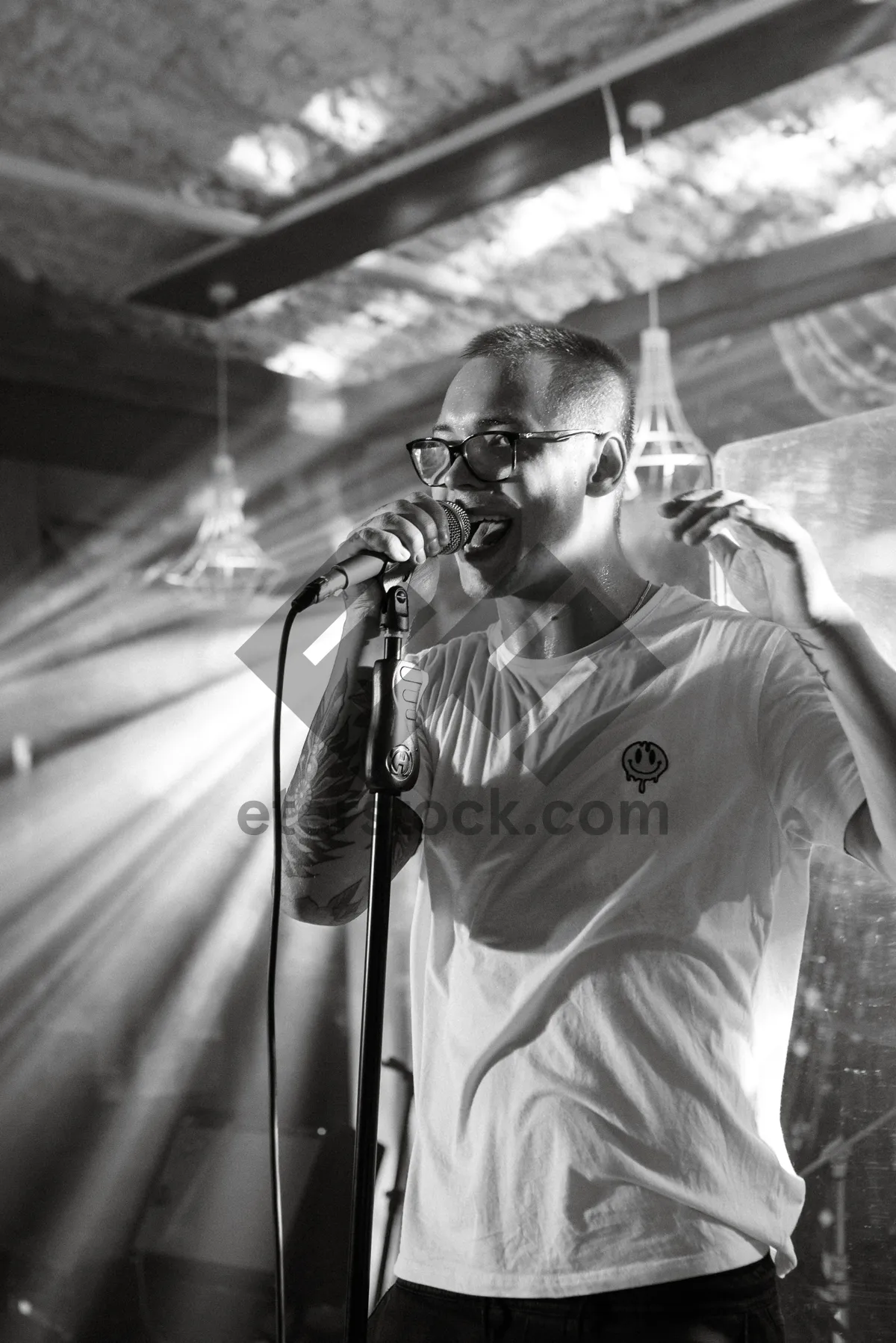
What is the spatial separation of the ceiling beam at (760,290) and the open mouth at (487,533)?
10.4ft

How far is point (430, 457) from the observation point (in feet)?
4.30

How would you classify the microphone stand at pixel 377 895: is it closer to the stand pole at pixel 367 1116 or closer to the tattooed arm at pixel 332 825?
the stand pole at pixel 367 1116

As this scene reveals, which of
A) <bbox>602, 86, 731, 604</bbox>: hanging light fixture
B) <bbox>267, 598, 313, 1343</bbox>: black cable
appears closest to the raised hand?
<bbox>267, 598, 313, 1343</bbox>: black cable

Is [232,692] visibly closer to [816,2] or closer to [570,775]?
[816,2]

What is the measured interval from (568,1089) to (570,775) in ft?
1.05

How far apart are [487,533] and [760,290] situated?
367 centimetres

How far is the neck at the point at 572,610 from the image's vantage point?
1.42 meters

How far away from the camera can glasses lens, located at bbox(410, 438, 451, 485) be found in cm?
130

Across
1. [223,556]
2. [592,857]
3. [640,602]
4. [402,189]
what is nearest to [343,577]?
[592,857]

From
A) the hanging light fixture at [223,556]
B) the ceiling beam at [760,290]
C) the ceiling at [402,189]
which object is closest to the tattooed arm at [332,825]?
the ceiling at [402,189]


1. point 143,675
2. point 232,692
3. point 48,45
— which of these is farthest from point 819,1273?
point 143,675

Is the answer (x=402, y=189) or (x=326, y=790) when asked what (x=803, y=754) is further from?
(x=402, y=189)

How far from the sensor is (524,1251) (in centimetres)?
111

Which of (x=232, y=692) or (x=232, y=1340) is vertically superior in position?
(x=232, y=692)
